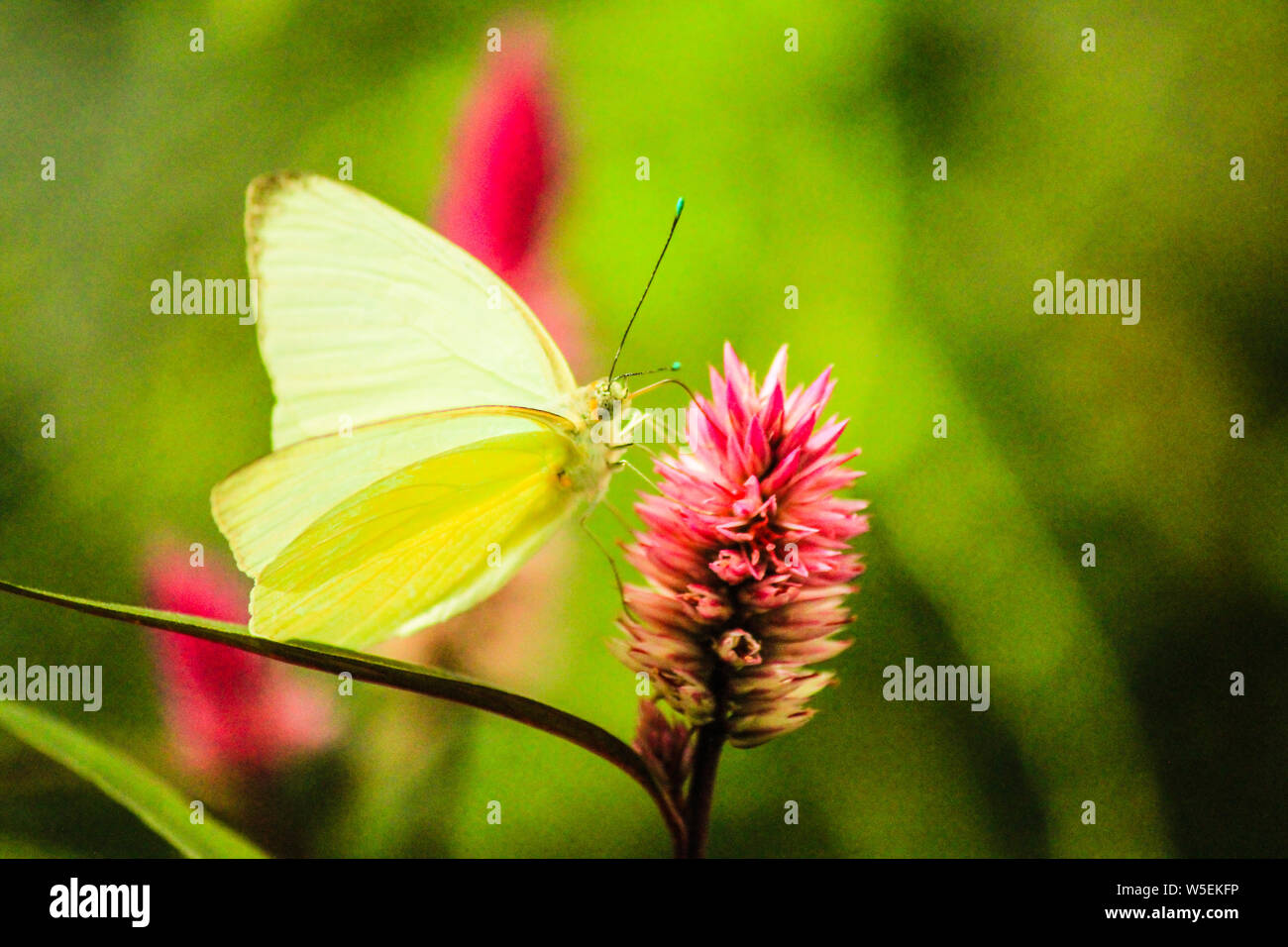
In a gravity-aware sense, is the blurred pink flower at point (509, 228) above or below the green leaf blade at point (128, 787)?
above

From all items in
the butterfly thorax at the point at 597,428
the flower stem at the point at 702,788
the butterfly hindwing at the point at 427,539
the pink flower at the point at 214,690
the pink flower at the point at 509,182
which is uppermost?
the pink flower at the point at 509,182

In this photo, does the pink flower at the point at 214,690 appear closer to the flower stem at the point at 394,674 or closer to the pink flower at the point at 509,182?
the flower stem at the point at 394,674

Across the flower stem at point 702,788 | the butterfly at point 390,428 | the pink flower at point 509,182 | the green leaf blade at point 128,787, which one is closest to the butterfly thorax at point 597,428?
the butterfly at point 390,428

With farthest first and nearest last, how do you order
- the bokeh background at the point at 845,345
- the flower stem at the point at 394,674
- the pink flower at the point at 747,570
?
the bokeh background at the point at 845,345 → the pink flower at the point at 747,570 → the flower stem at the point at 394,674

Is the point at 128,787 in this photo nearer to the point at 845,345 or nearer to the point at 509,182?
the point at 509,182

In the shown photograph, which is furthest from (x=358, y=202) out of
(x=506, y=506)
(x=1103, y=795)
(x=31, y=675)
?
(x=1103, y=795)

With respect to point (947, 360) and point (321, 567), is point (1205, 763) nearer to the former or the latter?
point (947, 360)
